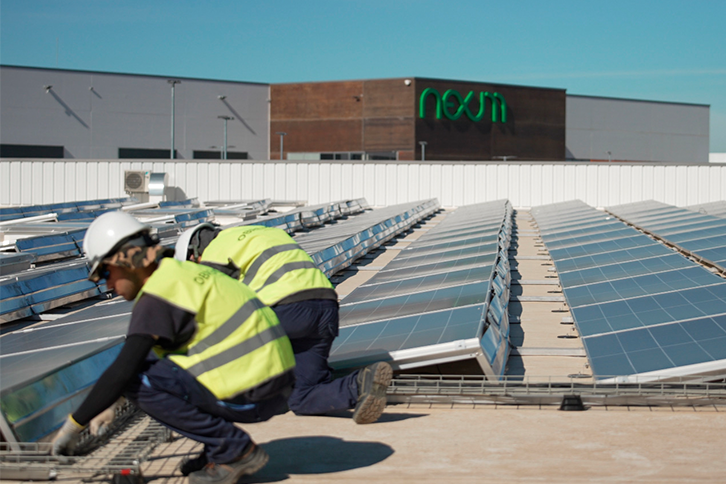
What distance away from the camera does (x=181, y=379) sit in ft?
13.1

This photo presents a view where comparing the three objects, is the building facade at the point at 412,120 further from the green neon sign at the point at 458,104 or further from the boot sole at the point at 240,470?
the boot sole at the point at 240,470

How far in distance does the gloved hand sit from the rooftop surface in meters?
0.29

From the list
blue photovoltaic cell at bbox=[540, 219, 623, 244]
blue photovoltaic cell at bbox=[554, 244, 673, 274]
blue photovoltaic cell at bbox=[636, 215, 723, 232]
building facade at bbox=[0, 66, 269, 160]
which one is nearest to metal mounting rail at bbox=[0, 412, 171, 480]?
blue photovoltaic cell at bbox=[554, 244, 673, 274]

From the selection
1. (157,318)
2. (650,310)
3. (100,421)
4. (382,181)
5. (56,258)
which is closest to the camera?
(157,318)

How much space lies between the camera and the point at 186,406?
3.99m

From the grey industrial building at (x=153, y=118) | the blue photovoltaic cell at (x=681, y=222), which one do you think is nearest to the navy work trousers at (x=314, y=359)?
the blue photovoltaic cell at (x=681, y=222)

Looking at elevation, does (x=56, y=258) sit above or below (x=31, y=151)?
below

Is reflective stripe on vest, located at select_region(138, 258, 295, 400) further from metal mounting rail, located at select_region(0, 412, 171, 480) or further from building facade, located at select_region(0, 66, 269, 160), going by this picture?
building facade, located at select_region(0, 66, 269, 160)

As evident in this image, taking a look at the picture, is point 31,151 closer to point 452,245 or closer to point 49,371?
point 452,245

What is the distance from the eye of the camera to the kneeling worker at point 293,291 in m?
5.37

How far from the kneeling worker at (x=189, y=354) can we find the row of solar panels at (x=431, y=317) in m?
1.72

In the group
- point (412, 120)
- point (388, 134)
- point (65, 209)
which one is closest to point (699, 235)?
point (65, 209)

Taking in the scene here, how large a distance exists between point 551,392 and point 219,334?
257 centimetres

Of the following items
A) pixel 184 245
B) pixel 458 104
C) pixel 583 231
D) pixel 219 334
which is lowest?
pixel 583 231
